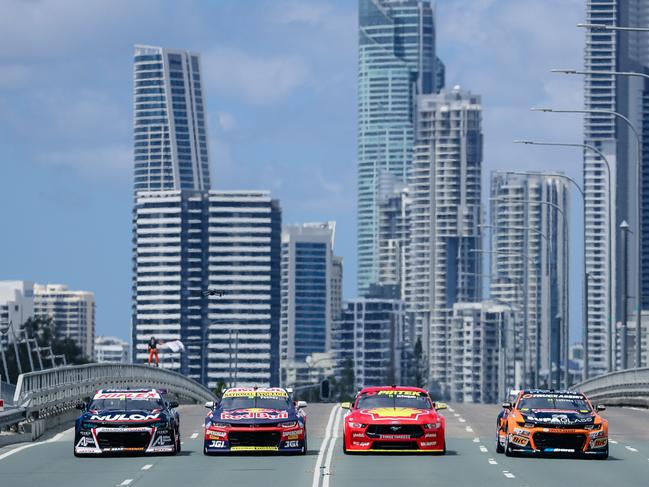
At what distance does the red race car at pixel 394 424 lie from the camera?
33781 mm

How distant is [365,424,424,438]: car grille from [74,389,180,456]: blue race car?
384 centimetres

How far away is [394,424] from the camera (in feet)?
110

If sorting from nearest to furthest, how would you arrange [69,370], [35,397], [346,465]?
[346,465] → [35,397] → [69,370]

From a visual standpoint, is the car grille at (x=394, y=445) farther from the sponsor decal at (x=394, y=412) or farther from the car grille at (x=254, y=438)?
the car grille at (x=254, y=438)

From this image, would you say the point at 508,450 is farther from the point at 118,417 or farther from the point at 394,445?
the point at 118,417

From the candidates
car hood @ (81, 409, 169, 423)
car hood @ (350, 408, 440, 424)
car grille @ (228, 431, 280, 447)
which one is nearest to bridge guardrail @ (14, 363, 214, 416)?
car hood @ (81, 409, 169, 423)

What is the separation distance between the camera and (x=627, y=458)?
34875 mm

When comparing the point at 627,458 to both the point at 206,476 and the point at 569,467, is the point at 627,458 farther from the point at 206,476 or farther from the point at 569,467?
the point at 206,476

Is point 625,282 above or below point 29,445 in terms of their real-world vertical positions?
above

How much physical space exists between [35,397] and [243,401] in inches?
360

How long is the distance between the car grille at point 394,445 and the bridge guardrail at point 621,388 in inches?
1199

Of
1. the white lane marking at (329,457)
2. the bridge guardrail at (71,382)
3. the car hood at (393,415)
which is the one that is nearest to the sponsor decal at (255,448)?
the white lane marking at (329,457)

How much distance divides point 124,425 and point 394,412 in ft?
16.3

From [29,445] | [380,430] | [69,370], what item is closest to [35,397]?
[29,445]
